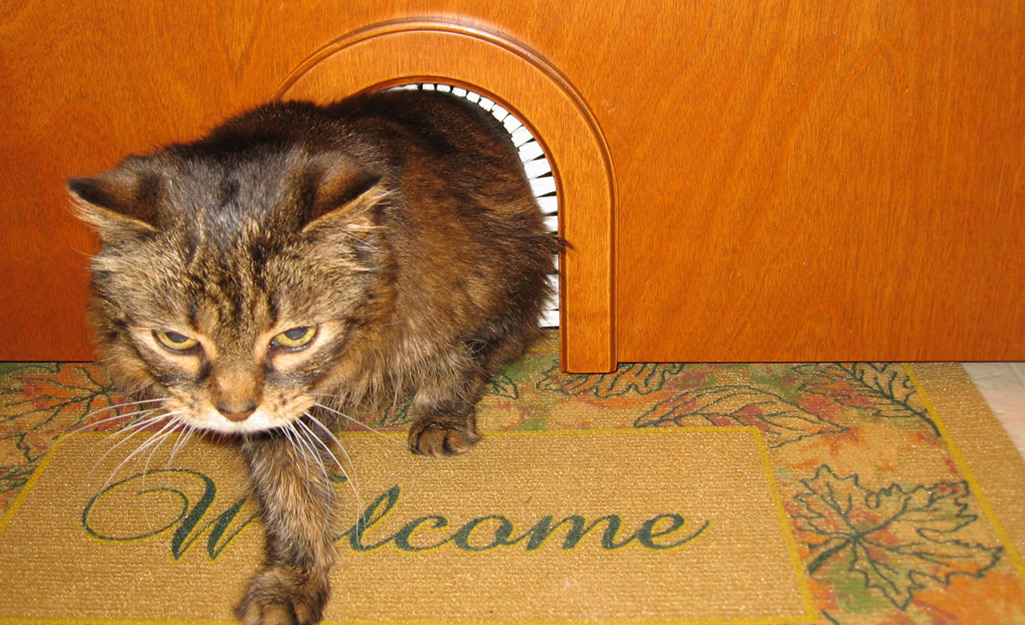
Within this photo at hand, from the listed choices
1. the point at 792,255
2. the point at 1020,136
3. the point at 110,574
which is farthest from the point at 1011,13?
the point at 110,574

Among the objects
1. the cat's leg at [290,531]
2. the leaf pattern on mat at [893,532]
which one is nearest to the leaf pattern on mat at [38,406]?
the cat's leg at [290,531]

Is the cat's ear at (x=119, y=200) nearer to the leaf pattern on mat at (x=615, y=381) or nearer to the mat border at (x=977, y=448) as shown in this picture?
the leaf pattern on mat at (x=615, y=381)

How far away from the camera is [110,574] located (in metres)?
1.54

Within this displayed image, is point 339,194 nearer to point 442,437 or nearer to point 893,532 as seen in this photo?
point 442,437

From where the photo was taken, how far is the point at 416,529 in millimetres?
1606

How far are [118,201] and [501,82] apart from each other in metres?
0.74

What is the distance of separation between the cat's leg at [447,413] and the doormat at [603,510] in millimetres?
32

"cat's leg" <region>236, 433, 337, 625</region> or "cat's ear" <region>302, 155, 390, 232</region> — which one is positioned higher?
"cat's ear" <region>302, 155, 390, 232</region>

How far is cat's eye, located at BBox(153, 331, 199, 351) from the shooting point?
1.33 m

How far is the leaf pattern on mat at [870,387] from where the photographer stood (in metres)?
1.84

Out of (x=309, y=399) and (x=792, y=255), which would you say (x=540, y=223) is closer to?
(x=792, y=255)

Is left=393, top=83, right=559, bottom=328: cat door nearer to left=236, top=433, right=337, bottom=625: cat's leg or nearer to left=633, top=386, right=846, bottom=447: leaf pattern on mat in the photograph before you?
left=633, top=386, right=846, bottom=447: leaf pattern on mat

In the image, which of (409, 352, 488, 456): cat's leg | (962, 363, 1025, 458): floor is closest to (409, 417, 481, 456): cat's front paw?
(409, 352, 488, 456): cat's leg

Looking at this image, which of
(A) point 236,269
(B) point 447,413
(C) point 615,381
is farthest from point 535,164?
(A) point 236,269
